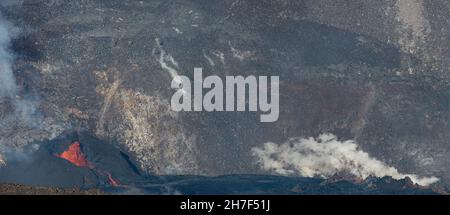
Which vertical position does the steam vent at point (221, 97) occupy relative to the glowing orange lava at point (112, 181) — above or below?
above

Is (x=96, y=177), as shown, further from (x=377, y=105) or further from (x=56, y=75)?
(x=377, y=105)

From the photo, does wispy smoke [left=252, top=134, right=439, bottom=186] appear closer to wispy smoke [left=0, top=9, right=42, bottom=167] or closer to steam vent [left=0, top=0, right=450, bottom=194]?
steam vent [left=0, top=0, right=450, bottom=194]

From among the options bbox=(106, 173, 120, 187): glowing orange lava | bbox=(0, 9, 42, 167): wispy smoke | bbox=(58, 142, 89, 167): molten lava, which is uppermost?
bbox=(0, 9, 42, 167): wispy smoke

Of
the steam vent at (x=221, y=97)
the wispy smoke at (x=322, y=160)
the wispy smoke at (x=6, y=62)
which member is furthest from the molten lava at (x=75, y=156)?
the wispy smoke at (x=322, y=160)

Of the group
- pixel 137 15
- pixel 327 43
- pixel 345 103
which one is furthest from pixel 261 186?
pixel 137 15

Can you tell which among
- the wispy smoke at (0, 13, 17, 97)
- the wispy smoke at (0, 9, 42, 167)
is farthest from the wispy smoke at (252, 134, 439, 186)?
the wispy smoke at (0, 13, 17, 97)

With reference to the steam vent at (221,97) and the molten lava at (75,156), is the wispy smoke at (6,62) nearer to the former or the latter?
the steam vent at (221,97)

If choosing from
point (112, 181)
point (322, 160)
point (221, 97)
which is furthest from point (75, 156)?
point (322, 160)
